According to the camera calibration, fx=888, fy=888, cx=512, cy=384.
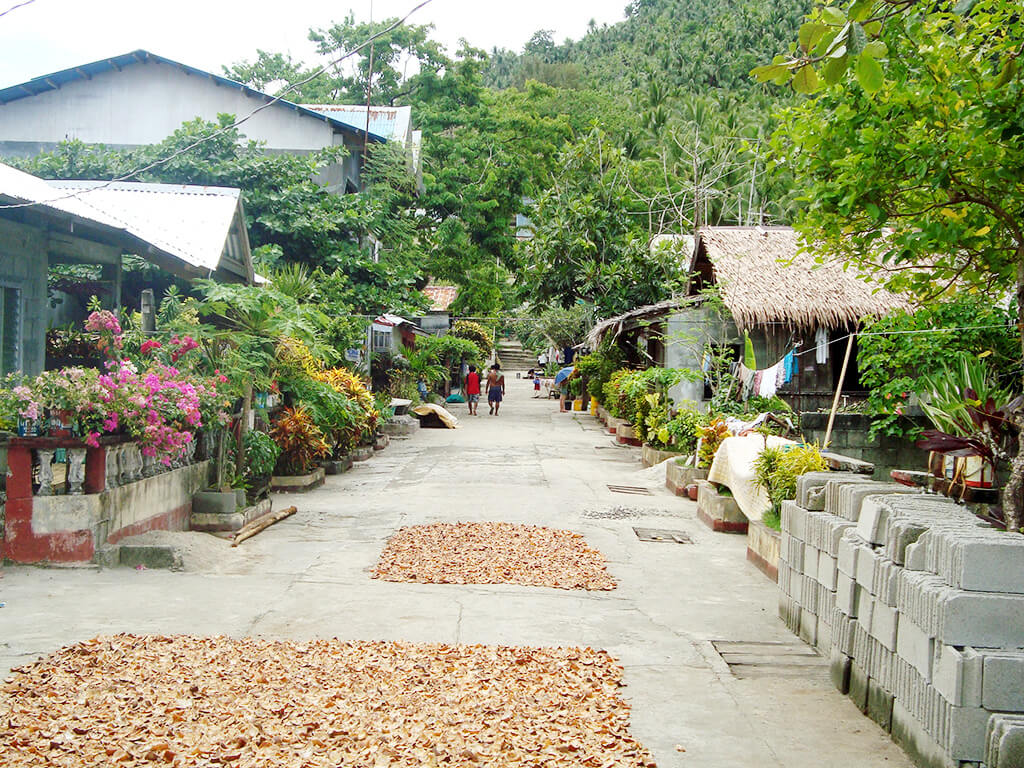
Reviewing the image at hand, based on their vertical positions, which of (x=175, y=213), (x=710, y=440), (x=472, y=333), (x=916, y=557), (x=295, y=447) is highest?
(x=175, y=213)

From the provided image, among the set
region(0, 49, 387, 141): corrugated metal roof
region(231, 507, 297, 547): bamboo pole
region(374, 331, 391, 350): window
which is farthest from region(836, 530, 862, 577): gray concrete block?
region(374, 331, 391, 350): window

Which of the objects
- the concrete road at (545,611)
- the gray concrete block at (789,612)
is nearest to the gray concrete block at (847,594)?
the concrete road at (545,611)

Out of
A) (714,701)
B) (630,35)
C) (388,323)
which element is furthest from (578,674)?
(630,35)

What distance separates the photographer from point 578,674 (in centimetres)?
543

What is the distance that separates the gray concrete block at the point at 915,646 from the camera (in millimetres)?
4148

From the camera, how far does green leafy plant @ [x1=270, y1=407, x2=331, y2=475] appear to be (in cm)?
1271

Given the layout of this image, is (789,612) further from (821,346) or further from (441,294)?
(441,294)

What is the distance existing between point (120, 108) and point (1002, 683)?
22780mm

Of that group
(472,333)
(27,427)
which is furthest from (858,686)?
(472,333)

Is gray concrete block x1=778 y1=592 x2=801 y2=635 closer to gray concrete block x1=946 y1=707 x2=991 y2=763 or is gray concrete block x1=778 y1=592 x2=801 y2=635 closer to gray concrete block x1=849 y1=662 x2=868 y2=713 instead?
gray concrete block x1=849 y1=662 x2=868 y2=713

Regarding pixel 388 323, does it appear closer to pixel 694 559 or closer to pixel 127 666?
pixel 694 559

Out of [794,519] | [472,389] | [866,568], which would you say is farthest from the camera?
[472,389]

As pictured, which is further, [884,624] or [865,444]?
[865,444]

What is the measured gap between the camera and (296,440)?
12.8 metres
